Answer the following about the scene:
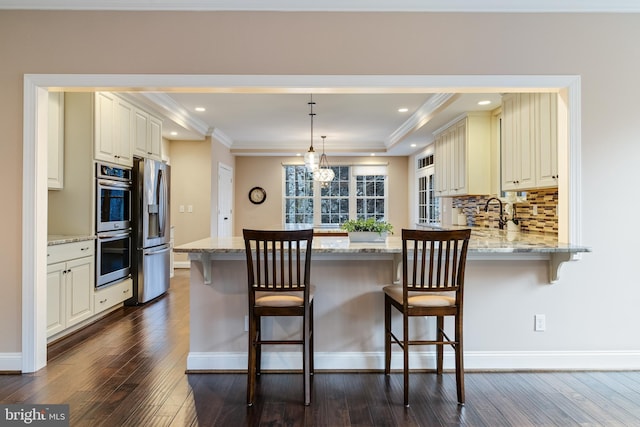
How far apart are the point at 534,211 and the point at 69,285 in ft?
14.3

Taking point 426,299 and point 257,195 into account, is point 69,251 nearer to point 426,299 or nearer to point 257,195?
point 426,299

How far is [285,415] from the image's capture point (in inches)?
85.4

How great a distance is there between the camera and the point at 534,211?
12.5 feet

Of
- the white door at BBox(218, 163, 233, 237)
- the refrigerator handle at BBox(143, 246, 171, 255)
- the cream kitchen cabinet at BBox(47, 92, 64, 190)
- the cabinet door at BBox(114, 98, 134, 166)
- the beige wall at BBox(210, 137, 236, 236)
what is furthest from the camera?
the white door at BBox(218, 163, 233, 237)

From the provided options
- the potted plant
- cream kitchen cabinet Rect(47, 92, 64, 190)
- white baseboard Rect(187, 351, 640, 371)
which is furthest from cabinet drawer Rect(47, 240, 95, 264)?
the potted plant

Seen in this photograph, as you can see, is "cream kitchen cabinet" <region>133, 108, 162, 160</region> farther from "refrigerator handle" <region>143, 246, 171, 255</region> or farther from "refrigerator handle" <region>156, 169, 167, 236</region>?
"refrigerator handle" <region>143, 246, 171, 255</region>

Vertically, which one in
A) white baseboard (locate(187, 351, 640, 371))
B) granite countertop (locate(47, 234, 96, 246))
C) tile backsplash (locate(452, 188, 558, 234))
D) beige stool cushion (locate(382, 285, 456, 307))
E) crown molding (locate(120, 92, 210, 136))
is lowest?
white baseboard (locate(187, 351, 640, 371))

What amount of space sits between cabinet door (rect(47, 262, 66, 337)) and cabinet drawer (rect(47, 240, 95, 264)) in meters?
0.06

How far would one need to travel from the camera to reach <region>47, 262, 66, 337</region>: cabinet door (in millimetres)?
3172

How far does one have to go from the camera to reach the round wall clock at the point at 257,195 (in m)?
8.71

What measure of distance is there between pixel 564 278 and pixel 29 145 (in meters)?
3.88

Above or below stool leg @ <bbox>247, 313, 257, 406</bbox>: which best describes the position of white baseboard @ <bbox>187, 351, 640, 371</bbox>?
below

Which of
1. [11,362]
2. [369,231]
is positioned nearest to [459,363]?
[369,231]

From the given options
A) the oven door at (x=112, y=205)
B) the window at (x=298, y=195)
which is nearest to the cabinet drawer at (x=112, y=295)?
the oven door at (x=112, y=205)
